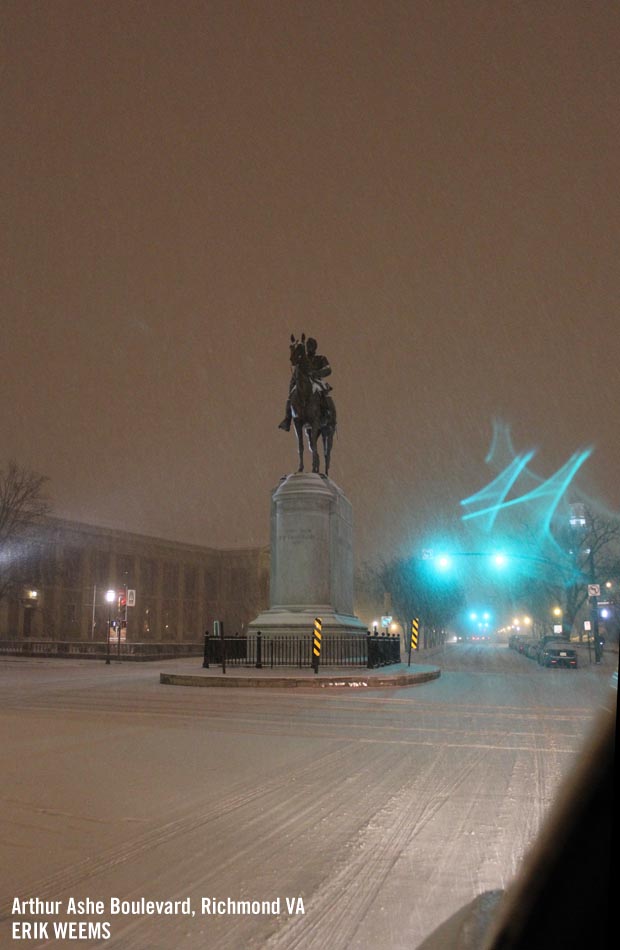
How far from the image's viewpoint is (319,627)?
73.7 feet

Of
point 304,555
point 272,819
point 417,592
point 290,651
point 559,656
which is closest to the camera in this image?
point 272,819

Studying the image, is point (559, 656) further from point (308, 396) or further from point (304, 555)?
point (308, 396)

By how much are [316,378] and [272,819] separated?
Result: 920 inches

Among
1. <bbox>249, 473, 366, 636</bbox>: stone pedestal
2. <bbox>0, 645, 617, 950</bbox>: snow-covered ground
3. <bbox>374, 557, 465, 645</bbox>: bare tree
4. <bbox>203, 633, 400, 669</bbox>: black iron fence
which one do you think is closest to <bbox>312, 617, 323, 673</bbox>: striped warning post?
<bbox>203, 633, 400, 669</bbox>: black iron fence

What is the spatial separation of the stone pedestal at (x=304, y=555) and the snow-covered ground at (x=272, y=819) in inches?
504

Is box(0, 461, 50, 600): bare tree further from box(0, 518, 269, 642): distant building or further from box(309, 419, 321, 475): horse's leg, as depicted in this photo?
box(309, 419, 321, 475): horse's leg

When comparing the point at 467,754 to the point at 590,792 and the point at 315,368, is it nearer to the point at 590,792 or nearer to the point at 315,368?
the point at 590,792

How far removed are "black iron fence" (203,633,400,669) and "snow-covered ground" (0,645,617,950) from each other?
11.9m

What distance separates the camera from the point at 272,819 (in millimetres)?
6086

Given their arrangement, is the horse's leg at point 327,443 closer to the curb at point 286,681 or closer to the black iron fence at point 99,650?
the curb at point 286,681

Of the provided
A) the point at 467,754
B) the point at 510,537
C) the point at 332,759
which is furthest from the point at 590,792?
the point at 510,537

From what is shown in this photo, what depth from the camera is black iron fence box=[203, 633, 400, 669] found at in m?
24.9

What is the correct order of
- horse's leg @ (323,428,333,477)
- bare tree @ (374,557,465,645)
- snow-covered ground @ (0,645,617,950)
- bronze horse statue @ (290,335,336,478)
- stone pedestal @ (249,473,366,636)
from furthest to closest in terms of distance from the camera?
1. bare tree @ (374,557,465,645)
2. horse's leg @ (323,428,333,477)
3. bronze horse statue @ (290,335,336,478)
4. stone pedestal @ (249,473,366,636)
5. snow-covered ground @ (0,645,617,950)

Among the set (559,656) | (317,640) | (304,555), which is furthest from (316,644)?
(559,656)
